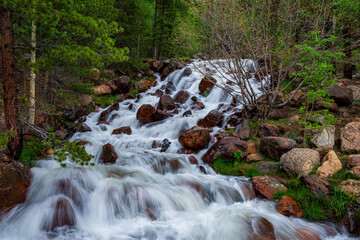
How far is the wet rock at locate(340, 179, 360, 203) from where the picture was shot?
5113mm

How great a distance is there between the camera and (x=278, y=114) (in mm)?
9219

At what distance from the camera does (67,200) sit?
532 cm

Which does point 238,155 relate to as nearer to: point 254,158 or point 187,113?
point 254,158

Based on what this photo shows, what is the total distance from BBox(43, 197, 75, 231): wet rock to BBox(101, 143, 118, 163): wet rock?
278 centimetres

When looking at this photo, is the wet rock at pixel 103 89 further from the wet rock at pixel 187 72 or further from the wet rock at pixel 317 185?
the wet rock at pixel 317 185

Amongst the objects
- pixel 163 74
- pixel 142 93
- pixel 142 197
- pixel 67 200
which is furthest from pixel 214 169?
pixel 163 74

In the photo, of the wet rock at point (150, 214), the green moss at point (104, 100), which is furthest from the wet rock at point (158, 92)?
→ the wet rock at point (150, 214)

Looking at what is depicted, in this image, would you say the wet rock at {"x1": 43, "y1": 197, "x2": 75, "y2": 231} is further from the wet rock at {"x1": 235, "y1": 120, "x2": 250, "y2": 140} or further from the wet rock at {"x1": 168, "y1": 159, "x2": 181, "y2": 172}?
the wet rock at {"x1": 235, "y1": 120, "x2": 250, "y2": 140}

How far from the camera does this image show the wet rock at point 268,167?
22.7 feet

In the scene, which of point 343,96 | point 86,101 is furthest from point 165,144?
point 86,101

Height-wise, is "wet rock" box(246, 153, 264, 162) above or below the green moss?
below

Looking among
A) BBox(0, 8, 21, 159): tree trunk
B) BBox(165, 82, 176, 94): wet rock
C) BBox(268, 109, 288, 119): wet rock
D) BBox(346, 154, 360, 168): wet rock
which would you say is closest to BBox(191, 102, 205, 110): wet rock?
BBox(165, 82, 176, 94): wet rock

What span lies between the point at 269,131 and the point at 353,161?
9.36 ft

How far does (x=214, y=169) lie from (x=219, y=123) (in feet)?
10.4
